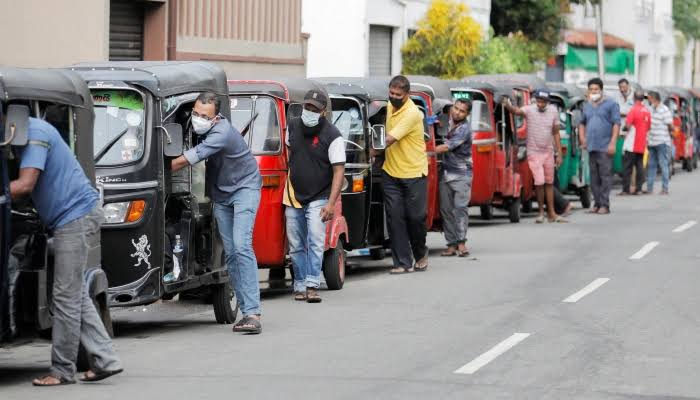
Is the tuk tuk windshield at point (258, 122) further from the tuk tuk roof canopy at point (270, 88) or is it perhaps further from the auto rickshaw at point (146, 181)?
the auto rickshaw at point (146, 181)

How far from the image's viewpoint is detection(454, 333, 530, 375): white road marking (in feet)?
34.7

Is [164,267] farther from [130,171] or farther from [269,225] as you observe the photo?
[269,225]

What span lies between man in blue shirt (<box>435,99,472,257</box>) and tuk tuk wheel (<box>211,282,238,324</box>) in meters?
6.03

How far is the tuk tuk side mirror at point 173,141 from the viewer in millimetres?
12414

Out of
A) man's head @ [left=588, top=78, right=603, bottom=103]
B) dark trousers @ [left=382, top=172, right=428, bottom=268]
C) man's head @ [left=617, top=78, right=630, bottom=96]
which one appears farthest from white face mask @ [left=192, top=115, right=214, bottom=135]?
man's head @ [left=617, top=78, right=630, bottom=96]

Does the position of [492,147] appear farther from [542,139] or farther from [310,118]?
[310,118]

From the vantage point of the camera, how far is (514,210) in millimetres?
24703

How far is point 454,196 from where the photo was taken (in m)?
19.3

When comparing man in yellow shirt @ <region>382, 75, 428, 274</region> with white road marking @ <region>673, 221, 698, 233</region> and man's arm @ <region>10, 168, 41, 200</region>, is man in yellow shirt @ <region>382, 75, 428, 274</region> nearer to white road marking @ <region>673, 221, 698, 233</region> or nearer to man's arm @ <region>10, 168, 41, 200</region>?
white road marking @ <region>673, 221, 698, 233</region>

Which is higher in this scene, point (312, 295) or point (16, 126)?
point (16, 126)

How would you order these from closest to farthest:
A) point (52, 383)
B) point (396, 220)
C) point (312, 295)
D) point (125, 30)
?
point (52, 383) < point (312, 295) < point (396, 220) < point (125, 30)

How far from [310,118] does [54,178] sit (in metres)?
5.00

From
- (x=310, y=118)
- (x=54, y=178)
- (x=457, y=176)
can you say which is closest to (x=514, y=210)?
(x=457, y=176)

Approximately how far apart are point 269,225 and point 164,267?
2.53 metres
